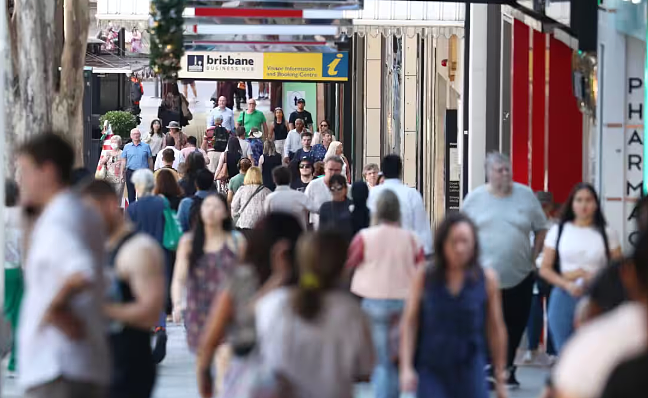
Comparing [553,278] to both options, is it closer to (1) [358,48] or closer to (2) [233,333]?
(2) [233,333]

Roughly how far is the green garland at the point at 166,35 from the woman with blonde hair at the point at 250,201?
2.95 m

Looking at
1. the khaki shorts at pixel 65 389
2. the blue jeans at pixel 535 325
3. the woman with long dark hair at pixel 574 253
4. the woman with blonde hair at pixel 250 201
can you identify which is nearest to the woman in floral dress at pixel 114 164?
the woman with blonde hair at pixel 250 201

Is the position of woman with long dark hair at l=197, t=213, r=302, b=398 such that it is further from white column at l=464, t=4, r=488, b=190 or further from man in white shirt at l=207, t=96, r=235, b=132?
man in white shirt at l=207, t=96, r=235, b=132

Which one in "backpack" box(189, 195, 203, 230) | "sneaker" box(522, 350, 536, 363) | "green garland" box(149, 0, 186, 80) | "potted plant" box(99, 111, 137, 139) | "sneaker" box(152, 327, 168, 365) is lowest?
"sneaker" box(522, 350, 536, 363)

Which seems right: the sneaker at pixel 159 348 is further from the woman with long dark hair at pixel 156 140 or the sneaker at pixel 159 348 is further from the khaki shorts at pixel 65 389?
the woman with long dark hair at pixel 156 140

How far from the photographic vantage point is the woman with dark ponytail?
548cm

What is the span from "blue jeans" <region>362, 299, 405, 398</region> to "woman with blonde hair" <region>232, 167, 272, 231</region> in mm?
6563

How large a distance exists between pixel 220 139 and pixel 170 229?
1314 centimetres

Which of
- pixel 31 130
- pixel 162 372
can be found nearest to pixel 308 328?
pixel 162 372

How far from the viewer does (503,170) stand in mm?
10188

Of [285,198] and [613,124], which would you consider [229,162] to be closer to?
[285,198]

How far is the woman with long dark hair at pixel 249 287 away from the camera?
5.80m

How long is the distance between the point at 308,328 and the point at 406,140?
20.5 m

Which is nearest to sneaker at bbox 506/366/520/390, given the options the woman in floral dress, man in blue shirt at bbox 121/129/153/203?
man in blue shirt at bbox 121/129/153/203
